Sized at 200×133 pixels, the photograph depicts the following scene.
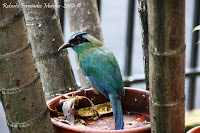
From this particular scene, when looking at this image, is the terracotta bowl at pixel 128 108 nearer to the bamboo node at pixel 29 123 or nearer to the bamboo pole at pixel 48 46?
the bamboo pole at pixel 48 46

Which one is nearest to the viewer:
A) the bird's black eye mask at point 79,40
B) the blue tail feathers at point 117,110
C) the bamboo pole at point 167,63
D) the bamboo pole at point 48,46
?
the bamboo pole at point 167,63

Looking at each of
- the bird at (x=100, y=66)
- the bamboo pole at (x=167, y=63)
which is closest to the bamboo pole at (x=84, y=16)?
the bird at (x=100, y=66)

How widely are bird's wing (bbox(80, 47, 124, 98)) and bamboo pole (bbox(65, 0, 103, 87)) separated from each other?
0.49 ft

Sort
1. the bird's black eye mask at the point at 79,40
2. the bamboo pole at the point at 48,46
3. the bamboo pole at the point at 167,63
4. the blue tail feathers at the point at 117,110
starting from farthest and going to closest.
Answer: the bird's black eye mask at the point at 79,40 → the bamboo pole at the point at 48,46 → the blue tail feathers at the point at 117,110 → the bamboo pole at the point at 167,63

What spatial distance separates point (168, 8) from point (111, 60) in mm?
1007

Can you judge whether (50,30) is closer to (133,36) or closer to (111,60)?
(111,60)

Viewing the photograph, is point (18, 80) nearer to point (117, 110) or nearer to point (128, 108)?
point (117, 110)

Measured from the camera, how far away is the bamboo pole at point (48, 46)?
1.75m

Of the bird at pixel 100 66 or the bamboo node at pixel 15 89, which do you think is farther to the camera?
the bird at pixel 100 66

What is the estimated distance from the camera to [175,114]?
42.3 inches

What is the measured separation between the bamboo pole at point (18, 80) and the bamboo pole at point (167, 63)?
1.21 feet

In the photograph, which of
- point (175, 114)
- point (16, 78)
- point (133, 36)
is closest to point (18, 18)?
point (16, 78)

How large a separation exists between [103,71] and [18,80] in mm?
859

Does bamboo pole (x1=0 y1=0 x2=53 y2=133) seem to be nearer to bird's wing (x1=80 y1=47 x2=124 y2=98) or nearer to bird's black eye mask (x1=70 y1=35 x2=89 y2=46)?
bird's wing (x1=80 y1=47 x2=124 y2=98)
